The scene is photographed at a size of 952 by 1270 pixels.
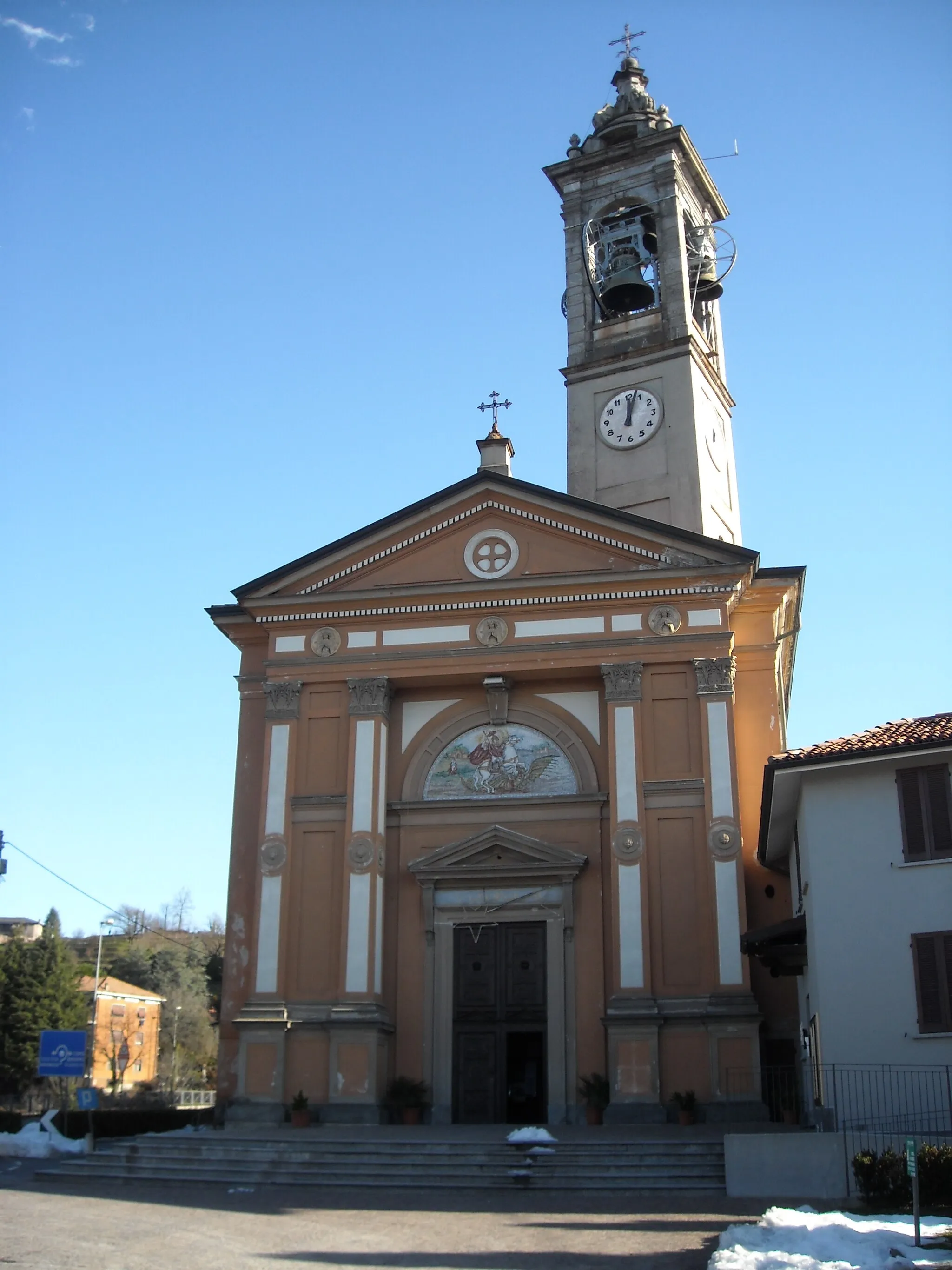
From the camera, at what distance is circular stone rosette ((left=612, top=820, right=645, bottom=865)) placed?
23172 millimetres

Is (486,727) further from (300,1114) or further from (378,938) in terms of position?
(300,1114)

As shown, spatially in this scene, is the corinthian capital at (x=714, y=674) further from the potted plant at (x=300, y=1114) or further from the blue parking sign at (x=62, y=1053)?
the blue parking sign at (x=62, y=1053)

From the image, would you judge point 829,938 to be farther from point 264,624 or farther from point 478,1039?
point 264,624

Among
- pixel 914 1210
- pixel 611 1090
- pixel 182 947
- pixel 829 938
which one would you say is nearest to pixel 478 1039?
pixel 611 1090

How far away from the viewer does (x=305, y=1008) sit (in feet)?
76.7

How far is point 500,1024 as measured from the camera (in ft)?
77.5

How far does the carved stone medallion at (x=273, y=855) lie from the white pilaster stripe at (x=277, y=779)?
0.59ft

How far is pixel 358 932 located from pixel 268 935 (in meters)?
1.76

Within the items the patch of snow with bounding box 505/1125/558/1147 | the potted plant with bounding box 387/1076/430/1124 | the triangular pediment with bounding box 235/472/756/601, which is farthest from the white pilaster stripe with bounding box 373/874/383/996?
the triangular pediment with bounding box 235/472/756/601

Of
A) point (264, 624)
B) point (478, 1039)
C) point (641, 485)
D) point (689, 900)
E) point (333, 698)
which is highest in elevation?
point (641, 485)

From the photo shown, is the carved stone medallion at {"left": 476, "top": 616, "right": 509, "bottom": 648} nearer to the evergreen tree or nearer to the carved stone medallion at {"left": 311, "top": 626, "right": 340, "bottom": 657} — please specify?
the carved stone medallion at {"left": 311, "top": 626, "right": 340, "bottom": 657}

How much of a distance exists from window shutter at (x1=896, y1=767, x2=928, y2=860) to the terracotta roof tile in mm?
468

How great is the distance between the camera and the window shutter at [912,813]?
1709cm

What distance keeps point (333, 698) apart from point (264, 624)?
2158mm
